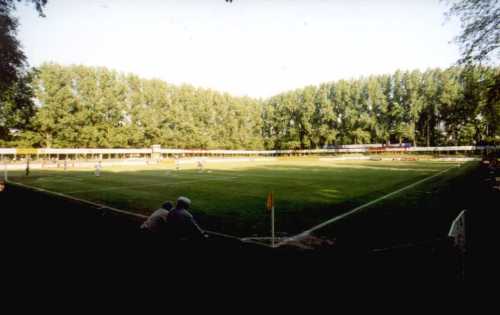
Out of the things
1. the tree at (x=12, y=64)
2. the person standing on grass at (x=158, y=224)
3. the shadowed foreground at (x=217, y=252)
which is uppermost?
the tree at (x=12, y=64)

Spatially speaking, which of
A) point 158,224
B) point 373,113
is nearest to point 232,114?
point 373,113

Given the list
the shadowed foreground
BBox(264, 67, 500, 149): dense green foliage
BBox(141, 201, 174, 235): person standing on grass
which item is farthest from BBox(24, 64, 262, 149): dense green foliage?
BBox(141, 201, 174, 235): person standing on grass

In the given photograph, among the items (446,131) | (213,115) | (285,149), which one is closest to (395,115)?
(446,131)

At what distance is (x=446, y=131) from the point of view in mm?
79188

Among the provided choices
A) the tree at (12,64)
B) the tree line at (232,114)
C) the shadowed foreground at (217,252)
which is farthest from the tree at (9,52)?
the tree line at (232,114)

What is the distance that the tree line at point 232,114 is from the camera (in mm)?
60000

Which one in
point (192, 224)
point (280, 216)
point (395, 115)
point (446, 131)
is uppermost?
point (395, 115)

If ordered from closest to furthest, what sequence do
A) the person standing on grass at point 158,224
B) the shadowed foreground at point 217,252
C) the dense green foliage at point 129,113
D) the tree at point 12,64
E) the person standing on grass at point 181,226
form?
1. the shadowed foreground at point 217,252
2. the person standing on grass at point 181,226
3. the person standing on grass at point 158,224
4. the tree at point 12,64
5. the dense green foliage at point 129,113

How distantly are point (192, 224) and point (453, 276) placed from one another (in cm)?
538

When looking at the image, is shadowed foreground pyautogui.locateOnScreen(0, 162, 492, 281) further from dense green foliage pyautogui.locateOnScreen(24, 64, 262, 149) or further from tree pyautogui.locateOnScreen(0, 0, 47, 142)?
dense green foliage pyautogui.locateOnScreen(24, 64, 262, 149)

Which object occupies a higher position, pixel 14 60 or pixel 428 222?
pixel 14 60

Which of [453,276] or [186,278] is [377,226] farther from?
[186,278]

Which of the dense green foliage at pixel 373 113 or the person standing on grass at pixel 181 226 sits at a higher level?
the dense green foliage at pixel 373 113

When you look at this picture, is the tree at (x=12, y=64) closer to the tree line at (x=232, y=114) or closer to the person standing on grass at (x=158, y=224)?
the person standing on grass at (x=158, y=224)
